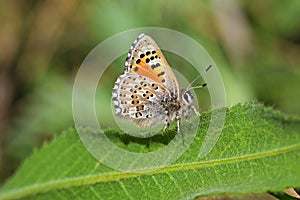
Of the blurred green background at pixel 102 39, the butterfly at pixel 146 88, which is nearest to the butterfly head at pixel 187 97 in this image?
the butterfly at pixel 146 88

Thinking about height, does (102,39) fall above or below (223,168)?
above

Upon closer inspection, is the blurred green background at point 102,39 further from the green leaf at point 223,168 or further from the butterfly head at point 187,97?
the green leaf at point 223,168

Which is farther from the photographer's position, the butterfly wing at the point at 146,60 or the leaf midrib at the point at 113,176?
the butterfly wing at the point at 146,60

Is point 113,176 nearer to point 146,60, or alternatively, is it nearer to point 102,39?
point 146,60

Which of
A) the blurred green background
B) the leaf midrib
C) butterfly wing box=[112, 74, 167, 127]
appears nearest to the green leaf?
the leaf midrib

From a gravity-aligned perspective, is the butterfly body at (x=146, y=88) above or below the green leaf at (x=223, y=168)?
above

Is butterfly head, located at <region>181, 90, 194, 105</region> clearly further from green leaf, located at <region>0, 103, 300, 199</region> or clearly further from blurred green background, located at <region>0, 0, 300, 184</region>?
blurred green background, located at <region>0, 0, 300, 184</region>

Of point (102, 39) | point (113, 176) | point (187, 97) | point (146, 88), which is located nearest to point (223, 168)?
point (113, 176)
